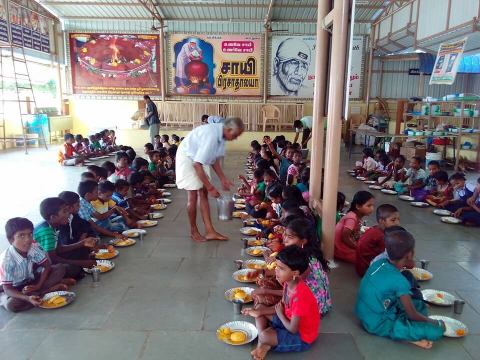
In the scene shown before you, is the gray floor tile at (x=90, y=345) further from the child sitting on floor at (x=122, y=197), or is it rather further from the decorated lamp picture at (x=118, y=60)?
the decorated lamp picture at (x=118, y=60)

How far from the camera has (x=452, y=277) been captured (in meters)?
3.63

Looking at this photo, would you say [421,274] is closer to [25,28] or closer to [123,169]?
[123,169]

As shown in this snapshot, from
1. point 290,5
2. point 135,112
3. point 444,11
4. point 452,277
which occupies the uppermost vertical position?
point 290,5

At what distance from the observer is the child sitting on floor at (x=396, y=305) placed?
2.50m

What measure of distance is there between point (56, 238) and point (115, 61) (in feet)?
43.4

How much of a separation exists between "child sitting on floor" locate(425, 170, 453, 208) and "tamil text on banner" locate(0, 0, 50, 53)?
11782 millimetres

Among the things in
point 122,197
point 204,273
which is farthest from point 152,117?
point 204,273

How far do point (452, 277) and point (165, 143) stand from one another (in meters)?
7.68

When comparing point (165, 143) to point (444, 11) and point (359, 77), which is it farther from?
point (359, 77)

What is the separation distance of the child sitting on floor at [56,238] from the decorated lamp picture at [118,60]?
12.8 metres

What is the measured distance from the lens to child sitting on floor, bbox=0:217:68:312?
2822 mm

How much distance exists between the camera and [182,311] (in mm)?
2973

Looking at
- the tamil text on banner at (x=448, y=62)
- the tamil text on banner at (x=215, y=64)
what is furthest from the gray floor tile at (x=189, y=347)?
the tamil text on banner at (x=215, y=64)

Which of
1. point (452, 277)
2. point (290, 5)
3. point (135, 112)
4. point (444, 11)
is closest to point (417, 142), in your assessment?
point (444, 11)
